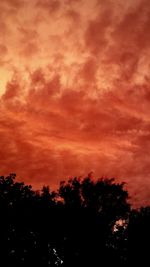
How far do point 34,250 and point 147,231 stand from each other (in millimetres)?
14187

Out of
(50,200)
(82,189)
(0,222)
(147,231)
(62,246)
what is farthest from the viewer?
(82,189)

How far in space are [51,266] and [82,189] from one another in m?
14.4

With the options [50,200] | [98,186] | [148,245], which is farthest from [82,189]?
[148,245]

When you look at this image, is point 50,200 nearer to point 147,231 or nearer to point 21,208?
point 21,208

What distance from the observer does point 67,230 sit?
52.4 metres

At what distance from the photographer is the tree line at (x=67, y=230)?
45.4 metres

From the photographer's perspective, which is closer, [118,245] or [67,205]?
[118,245]

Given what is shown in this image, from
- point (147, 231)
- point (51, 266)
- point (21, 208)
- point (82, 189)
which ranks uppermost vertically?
point (82, 189)

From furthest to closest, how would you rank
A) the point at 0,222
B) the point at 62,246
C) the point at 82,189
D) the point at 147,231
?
the point at 82,189 → the point at 62,246 → the point at 147,231 → the point at 0,222

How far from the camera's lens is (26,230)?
1911 inches

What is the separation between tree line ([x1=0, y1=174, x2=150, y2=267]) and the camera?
4538cm

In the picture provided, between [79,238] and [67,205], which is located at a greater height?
[67,205]

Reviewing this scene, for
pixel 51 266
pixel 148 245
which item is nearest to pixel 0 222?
pixel 51 266

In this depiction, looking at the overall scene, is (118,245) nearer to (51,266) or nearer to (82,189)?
(51,266)
